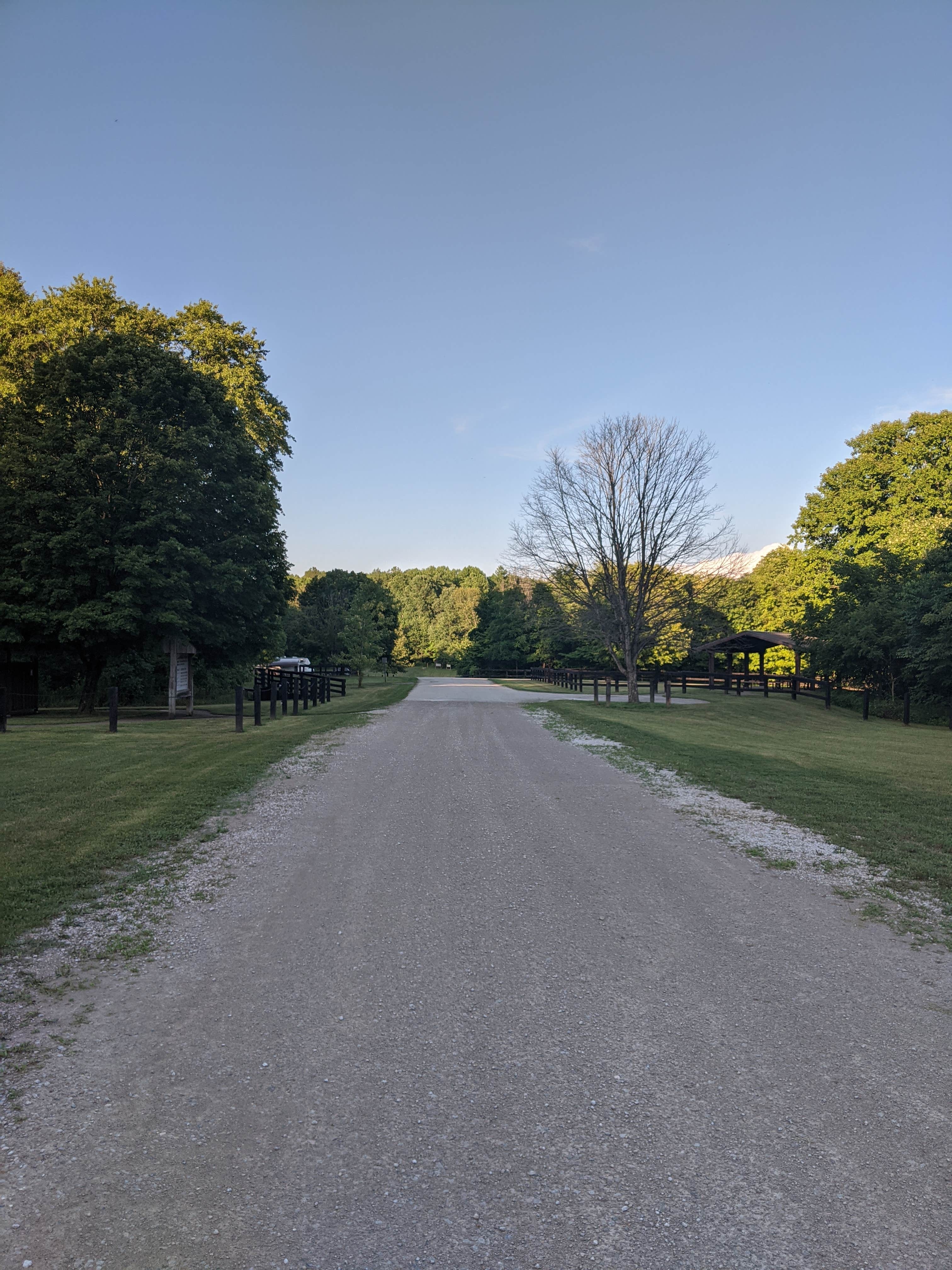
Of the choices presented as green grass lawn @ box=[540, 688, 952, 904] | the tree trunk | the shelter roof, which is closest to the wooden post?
the tree trunk

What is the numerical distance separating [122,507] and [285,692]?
23.2 ft

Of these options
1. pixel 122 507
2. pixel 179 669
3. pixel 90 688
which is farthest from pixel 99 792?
pixel 90 688

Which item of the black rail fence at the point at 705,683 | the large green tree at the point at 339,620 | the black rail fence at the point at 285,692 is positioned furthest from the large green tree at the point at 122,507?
the large green tree at the point at 339,620

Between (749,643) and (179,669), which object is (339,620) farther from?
(179,669)

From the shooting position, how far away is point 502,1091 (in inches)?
121

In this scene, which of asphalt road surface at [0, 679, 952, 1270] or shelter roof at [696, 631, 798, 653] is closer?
asphalt road surface at [0, 679, 952, 1270]

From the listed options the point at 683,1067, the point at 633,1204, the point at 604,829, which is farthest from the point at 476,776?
the point at 633,1204

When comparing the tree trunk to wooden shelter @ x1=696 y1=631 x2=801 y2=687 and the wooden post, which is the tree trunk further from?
wooden shelter @ x1=696 y1=631 x2=801 y2=687

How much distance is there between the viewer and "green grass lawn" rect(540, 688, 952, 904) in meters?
7.18

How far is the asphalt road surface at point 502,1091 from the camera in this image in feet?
7.63

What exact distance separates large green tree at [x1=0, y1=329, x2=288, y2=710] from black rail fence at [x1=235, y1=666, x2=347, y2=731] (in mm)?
1948

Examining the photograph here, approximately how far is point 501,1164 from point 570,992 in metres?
1.41

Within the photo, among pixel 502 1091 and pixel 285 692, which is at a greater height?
pixel 285 692

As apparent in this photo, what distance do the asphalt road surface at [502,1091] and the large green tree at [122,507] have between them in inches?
651
